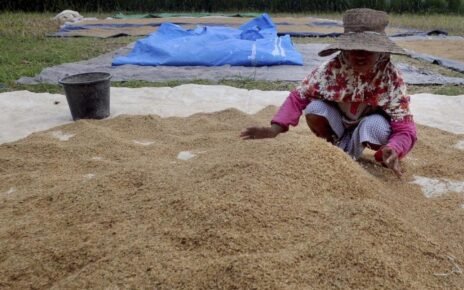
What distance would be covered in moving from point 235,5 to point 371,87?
395 inches

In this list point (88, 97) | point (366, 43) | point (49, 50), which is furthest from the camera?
point (49, 50)

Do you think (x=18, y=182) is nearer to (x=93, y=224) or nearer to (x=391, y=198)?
(x=93, y=224)

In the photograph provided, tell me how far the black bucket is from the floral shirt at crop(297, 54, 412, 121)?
150 cm

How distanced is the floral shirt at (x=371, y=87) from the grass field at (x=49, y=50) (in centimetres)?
170

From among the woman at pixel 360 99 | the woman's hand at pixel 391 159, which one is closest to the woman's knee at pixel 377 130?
the woman at pixel 360 99

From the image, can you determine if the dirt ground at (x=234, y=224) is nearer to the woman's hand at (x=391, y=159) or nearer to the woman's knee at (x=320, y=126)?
the woman's hand at (x=391, y=159)

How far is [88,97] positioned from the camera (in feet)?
9.83

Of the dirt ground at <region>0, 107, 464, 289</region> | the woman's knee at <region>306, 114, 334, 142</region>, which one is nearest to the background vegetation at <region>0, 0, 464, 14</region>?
the woman's knee at <region>306, 114, 334, 142</region>

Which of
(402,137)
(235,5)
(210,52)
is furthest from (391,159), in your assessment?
(235,5)

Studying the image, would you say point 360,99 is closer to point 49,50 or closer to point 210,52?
point 210,52

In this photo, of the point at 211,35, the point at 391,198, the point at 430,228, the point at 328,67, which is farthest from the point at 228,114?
the point at 211,35

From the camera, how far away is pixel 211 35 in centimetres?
534

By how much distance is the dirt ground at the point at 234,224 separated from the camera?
130 cm

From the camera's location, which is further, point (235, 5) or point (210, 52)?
point (235, 5)
